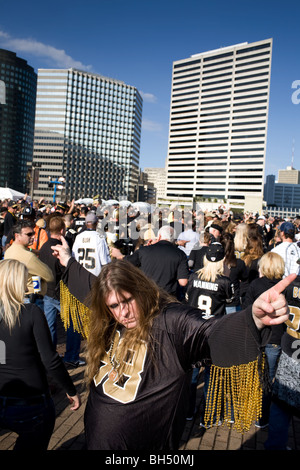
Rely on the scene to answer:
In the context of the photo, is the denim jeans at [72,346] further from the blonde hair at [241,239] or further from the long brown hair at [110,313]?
the blonde hair at [241,239]

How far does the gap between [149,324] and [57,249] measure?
1.09 meters

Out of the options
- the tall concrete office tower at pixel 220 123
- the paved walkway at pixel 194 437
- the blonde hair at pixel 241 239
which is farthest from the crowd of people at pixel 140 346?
the tall concrete office tower at pixel 220 123

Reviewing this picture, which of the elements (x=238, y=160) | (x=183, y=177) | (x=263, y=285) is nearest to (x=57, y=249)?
(x=263, y=285)

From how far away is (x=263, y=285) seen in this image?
12.8 ft

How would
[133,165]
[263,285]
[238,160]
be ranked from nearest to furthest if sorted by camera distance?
[263,285]
[238,160]
[133,165]

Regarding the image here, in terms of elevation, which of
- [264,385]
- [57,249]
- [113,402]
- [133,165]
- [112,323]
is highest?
[133,165]

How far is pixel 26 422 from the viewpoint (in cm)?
227

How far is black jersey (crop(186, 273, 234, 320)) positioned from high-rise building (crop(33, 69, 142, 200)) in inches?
5298

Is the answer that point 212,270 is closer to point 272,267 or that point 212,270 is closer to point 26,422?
point 272,267

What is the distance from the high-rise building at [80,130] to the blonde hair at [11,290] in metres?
136

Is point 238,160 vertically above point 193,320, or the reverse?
point 238,160

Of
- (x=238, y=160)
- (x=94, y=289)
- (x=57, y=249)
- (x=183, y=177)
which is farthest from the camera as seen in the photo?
(x=183, y=177)

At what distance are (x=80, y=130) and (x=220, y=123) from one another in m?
60.1

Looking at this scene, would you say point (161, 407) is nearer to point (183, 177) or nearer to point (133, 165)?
point (183, 177)
